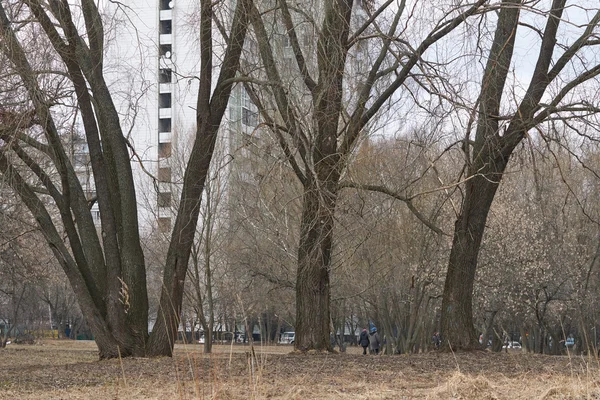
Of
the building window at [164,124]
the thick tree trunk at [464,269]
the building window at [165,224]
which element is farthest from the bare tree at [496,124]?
the building window at [164,124]

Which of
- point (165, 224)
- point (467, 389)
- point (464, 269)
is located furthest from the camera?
point (165, 224)

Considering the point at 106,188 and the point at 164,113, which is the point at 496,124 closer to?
the point at 106,188

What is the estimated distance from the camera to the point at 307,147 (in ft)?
35.0

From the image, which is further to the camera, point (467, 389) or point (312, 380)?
point (312, 380)

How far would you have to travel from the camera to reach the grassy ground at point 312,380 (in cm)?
655

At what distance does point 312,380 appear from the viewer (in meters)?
8.49

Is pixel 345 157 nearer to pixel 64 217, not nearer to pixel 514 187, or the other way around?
pixel 64 217

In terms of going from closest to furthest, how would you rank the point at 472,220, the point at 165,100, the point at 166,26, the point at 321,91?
1. the point at 321,91
2. the point at 472,220
3. the point at 166,26
4. the point at 165,100

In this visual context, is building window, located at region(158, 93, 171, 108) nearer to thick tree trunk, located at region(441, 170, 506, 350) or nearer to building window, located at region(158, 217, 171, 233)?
building window, located at region(158, 217, 171, 233)

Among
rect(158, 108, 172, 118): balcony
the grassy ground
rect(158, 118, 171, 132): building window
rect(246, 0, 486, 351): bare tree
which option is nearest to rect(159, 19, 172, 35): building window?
rect(158, 108, 172, 118): balcony

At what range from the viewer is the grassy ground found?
6551 mm

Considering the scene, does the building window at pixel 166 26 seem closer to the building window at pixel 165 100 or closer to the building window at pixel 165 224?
the building window at pixel 165 100

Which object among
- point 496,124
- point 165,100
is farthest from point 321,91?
point 165,100

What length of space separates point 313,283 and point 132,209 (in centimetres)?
327
